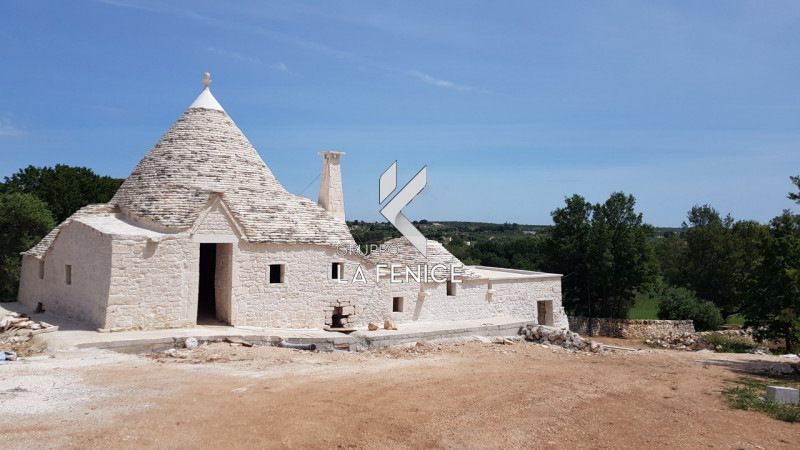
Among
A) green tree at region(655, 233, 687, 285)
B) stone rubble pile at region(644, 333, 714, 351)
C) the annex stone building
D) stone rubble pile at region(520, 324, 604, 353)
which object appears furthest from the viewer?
green tree at region(655, 233, 687, 285)

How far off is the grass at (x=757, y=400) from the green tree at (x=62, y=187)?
2457cm

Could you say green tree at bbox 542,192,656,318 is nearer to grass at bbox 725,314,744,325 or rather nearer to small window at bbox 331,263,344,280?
grass at bbox 725,314,744,325

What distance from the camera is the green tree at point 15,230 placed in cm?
2130

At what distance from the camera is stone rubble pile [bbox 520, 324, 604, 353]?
17188 millimetres

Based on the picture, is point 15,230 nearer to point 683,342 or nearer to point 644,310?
point 683,342

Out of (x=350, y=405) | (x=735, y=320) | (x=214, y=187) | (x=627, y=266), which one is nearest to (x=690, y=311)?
(x=627, y=266)

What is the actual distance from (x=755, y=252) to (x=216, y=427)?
36627mm

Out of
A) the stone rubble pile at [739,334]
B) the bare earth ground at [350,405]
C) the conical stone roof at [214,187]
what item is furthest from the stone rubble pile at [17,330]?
the stone rubble pile at [739,334]

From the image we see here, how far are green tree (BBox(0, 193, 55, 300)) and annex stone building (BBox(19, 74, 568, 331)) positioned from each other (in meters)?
4.98

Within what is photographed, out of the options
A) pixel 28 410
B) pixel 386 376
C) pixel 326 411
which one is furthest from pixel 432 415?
pixel 28 410

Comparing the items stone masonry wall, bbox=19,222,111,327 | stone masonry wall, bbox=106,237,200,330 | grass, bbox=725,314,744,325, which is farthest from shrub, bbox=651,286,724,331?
stone masonry wall, bbox=19,222,111,327

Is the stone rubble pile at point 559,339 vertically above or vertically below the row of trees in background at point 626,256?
below

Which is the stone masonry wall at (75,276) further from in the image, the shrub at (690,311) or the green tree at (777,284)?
the shrub at (690,311)

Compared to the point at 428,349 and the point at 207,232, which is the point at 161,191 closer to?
the point at 207,232
